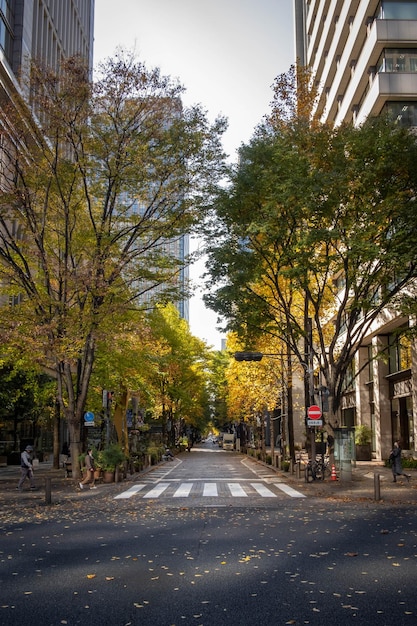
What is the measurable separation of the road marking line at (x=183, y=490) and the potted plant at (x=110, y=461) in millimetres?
3198

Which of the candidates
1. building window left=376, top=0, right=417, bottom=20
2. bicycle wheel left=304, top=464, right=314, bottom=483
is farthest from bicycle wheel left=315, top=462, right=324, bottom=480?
building window left=376, top=0, right=417, bottom=20

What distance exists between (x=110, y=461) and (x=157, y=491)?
15.9 feet

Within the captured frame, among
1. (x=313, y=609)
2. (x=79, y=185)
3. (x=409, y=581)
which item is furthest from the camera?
(x=79, y=185)

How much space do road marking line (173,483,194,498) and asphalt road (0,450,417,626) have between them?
4.25 metres

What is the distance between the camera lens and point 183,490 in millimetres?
23641

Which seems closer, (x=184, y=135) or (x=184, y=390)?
(x=184, y=135)

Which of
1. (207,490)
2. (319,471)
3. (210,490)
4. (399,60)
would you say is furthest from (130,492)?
(399,60)

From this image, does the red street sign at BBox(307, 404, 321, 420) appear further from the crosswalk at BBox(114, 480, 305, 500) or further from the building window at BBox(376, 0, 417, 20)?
the building window at BBox(376, 0, 417, 20)

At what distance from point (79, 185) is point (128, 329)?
23.0ft

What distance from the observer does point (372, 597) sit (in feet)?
26.0

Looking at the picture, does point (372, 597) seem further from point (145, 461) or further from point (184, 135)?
point (145, 461)

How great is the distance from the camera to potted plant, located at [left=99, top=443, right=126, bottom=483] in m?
27.3

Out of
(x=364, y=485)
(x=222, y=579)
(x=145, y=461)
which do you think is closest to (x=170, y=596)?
(x=222, y=579)

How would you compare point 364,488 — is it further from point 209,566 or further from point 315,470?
point 209,566
